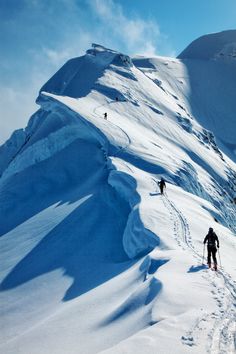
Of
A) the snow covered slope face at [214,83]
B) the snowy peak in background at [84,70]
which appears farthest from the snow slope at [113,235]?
the snow covered slope face at [214,83]

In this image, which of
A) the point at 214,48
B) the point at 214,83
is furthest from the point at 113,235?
the point at 214,48

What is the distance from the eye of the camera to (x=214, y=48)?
14438cm

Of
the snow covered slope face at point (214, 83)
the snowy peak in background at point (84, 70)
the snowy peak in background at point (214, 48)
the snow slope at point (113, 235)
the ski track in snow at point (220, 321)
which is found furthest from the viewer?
the snowy peak in background at point (214, 48)

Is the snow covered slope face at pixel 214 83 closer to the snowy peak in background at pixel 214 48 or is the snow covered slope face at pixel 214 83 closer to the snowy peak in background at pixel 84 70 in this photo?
the snowy peak in background at pixel 214 48

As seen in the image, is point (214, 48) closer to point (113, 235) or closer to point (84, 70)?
point (84, 70)

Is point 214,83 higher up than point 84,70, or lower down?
higher up

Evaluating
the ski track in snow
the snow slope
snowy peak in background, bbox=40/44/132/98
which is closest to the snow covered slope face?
snowy peak in background, bbox=40/44/132/98

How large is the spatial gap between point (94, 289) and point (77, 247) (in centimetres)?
673

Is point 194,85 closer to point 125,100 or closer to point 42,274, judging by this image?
point 125,100

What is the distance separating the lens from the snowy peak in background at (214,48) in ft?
448

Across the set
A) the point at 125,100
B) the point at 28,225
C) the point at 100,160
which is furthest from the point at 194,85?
the point at 28,225

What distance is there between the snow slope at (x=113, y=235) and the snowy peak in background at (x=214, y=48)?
263ft

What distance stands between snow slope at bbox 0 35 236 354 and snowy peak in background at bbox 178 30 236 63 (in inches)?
3160

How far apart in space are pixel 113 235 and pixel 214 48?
134735mm
